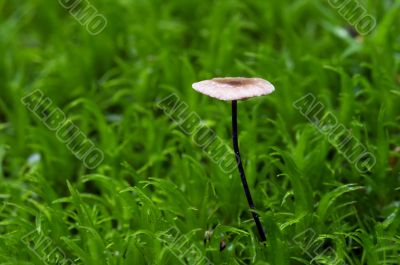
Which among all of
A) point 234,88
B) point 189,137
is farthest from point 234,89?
point 189,137

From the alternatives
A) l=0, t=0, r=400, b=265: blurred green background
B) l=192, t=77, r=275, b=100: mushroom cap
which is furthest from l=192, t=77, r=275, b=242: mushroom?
l=0, t=0, r=400, b=265: blurred green background

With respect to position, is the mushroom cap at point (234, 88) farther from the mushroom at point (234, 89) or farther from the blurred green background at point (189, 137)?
the blurred green background at point (189, 137)

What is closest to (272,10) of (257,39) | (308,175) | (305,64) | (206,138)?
(257,39)

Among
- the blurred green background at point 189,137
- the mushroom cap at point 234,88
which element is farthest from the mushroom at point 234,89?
the blurred green background at point 189,137

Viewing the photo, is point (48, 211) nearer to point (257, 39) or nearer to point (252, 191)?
point (252, 191)

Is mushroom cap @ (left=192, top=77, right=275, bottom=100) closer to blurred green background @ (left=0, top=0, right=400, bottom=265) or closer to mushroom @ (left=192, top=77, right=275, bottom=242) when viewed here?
mushroom @ (left=192, top=77, right=275, bottom=242)

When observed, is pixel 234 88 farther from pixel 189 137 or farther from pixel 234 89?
pixel 189 137

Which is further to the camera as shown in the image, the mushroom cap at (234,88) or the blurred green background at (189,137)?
the blurred green background at (189,137)
